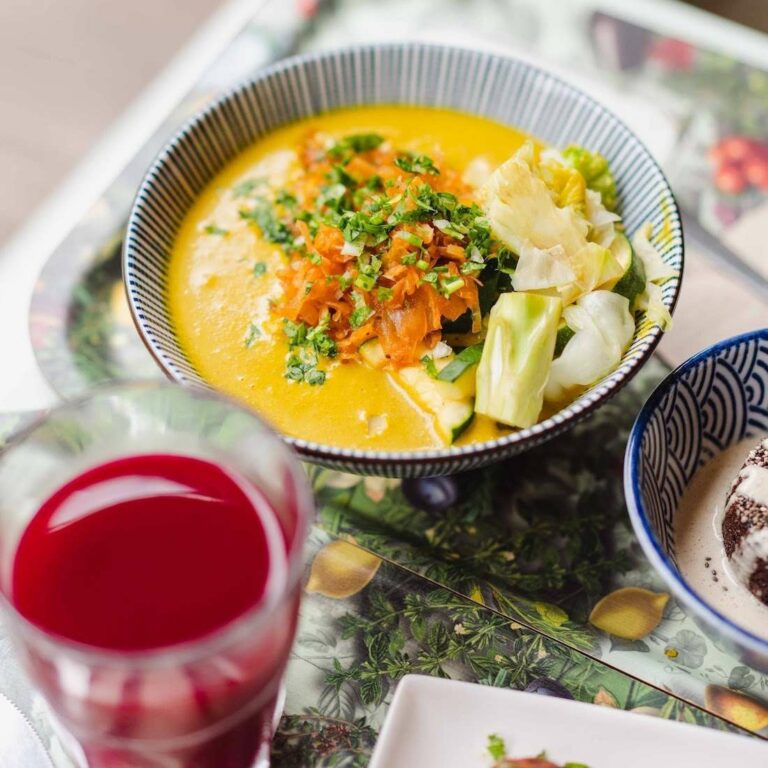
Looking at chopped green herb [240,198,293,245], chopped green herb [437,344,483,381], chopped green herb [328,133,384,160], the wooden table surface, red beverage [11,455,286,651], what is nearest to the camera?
red beverage [11,455,286,651]

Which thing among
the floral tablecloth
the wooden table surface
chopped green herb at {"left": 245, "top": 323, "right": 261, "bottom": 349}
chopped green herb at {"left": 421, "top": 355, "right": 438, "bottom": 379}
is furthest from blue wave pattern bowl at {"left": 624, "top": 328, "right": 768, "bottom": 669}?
the wooden table surface

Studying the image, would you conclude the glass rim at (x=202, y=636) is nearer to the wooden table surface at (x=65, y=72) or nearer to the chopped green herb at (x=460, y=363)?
the chopped green herb at (x=460, y=363)

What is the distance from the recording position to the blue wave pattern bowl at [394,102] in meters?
Answer: 1.63

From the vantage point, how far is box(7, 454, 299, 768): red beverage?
1.13 metres

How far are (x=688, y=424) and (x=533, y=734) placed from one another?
2.17 ft

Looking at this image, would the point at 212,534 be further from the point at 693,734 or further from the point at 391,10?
the point at 391,10

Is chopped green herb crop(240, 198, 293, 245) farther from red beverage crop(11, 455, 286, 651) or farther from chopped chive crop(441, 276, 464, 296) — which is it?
red beverage crop(11, 455, 286, 651)

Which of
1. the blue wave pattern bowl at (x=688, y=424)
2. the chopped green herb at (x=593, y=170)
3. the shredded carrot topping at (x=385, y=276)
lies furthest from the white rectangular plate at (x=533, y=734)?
the chopped green herb at (x=593, y=170)

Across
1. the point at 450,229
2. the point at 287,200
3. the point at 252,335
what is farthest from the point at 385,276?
the point at 287,200

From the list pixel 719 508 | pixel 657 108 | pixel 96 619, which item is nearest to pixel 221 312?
pixel 96 619

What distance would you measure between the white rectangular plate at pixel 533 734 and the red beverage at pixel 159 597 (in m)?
0.24

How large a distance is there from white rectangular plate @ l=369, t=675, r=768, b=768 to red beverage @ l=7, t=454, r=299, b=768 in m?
0.24

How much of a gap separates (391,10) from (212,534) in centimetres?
211

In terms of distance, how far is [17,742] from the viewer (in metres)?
1.48
